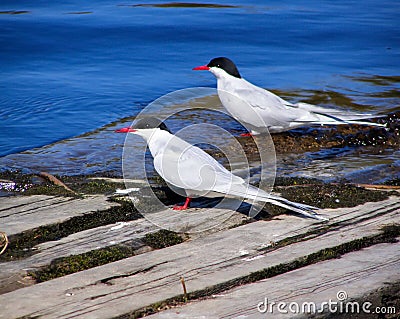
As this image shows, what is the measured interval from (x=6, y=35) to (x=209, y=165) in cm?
873

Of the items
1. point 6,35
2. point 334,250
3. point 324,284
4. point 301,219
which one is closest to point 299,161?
point 301,219

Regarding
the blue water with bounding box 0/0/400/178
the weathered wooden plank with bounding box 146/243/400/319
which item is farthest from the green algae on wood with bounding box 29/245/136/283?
the blue water with bounding box 0/0/400/178

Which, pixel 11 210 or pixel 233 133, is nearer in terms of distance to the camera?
pixel 11 210

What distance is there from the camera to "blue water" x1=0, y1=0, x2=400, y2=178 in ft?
26.7

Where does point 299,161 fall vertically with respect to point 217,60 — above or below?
below

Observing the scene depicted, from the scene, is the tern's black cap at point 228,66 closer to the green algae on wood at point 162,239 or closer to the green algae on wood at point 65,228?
the green algae on wood at point 65,228

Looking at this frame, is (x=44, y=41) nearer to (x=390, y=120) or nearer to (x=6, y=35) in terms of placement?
(x=6, y=35)

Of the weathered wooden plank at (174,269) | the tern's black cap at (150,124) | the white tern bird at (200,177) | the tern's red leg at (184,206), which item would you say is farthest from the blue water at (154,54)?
the weathered wooden plank at (174,269)

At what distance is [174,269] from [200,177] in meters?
1.06

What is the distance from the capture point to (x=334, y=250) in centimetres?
285

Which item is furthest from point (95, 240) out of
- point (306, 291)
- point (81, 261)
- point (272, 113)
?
point (272, 113)

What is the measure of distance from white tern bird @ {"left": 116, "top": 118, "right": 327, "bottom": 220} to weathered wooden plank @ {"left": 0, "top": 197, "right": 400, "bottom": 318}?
0.16 metres

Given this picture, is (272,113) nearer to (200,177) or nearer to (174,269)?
Result: (200,177)

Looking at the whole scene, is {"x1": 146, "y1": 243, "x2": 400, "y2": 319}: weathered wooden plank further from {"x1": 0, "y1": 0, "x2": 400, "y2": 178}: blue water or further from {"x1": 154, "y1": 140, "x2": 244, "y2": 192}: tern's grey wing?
{"x1": 0, "y1": 0, "x2": 400, "y2": 178}: blue water
